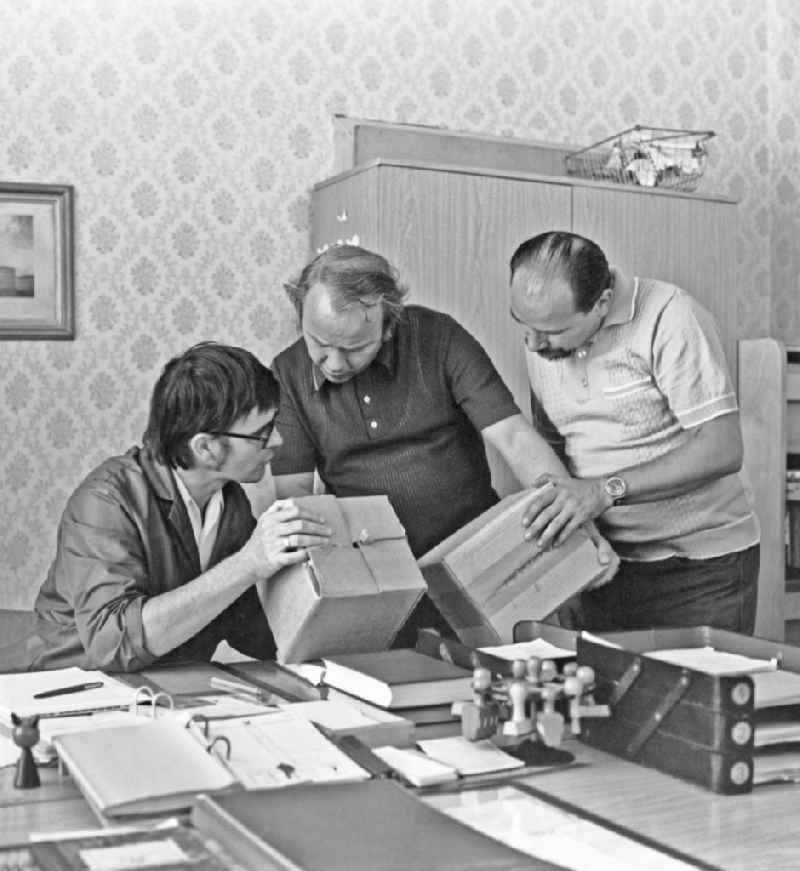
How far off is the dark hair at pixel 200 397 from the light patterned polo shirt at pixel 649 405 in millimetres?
781

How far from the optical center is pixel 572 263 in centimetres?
237

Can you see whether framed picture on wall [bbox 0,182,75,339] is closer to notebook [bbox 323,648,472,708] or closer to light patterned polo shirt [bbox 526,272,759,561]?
light patterned polo shirt [bbox 526,272,759,561]

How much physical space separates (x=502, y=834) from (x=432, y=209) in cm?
261

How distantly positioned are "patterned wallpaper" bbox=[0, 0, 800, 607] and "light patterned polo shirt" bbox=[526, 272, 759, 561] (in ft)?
4.71

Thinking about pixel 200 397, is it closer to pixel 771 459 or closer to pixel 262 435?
pixel 262 435

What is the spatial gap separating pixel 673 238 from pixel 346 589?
2482 mm

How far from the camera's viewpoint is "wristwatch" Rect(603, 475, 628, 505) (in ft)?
7.87

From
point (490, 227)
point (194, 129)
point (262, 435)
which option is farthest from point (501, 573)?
point (194, 129)

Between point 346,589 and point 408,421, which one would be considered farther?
point 408,421

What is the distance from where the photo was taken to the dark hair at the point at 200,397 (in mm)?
2025

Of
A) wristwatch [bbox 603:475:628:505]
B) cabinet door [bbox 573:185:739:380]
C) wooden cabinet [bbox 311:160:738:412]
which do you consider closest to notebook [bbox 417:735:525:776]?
wristwatch [bbox 603:475:628:505]

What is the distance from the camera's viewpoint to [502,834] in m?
1.21

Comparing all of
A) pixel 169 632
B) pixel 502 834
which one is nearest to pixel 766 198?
pixel 169 632

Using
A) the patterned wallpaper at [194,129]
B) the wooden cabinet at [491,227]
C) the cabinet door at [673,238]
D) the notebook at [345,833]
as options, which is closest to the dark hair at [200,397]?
the notebook at [345,833]
